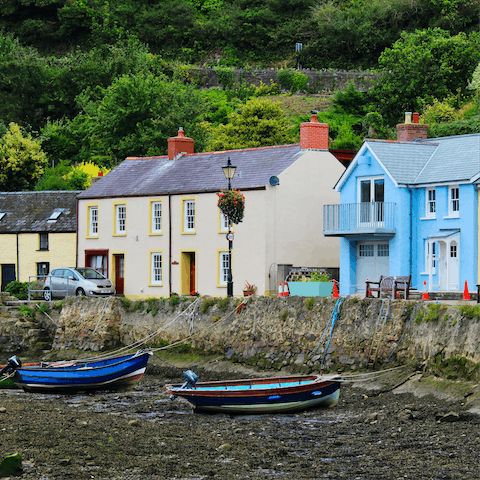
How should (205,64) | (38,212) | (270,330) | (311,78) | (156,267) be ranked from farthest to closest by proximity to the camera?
1. (205,64)
2. (311,78)
3. (38,212)
4. (156,267)
5. (270,330)

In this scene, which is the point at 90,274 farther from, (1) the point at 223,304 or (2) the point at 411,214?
(2) the point at 411,214

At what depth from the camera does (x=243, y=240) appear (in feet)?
140

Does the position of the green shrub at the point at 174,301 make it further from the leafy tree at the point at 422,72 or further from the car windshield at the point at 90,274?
the leafy tree at the point at 422,72

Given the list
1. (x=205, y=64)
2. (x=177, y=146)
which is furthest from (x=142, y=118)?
(x=205, y=64)

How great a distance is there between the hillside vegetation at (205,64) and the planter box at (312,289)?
77.0 feet

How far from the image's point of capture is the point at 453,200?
37.7 meters

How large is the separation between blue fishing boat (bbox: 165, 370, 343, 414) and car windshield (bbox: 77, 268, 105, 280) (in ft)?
62.5

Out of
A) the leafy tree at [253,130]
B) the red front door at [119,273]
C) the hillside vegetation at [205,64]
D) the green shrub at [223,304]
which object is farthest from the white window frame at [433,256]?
the leafy tree at [253,130]

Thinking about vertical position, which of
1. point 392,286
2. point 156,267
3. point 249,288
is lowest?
point 249,288

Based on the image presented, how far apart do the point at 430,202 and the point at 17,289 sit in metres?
23.1

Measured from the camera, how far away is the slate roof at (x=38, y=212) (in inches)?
2024

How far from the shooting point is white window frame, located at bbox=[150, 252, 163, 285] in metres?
45.7

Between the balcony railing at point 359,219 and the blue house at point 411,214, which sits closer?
the blue house at point 411,214

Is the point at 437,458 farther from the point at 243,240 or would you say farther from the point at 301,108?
the point at 301,108
